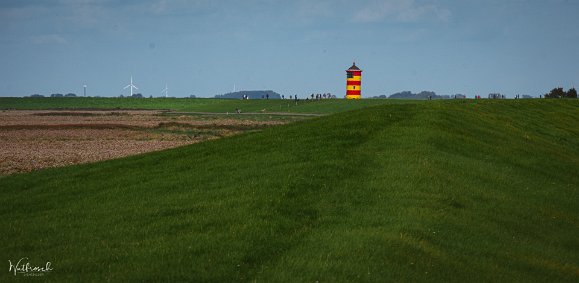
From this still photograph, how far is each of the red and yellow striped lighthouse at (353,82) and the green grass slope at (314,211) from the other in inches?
3391

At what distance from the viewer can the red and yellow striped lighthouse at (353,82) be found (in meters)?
115

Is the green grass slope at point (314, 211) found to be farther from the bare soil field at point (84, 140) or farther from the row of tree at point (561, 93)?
the row of tree at point (561, 93)

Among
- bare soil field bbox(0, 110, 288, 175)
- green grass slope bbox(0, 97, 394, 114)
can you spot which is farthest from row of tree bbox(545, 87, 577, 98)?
bare soil field bbox(0, 110, 288, 175)

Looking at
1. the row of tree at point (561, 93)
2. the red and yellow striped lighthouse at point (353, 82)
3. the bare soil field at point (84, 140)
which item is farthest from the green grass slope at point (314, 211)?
the red and yellow striped lighthouse at point (353, 82)

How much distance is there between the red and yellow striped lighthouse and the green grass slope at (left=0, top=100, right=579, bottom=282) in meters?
86.1

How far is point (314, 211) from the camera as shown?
17219 millimetres

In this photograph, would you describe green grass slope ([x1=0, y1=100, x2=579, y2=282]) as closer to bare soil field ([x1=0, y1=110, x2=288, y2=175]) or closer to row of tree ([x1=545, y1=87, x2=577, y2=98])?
bare soil field ([x1=0, y1=110, x2=288, y2=175])

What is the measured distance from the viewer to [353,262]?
44.5 ft

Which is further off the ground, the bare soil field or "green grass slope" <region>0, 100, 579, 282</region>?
"green grass slope" <region>0, 100, 579, 282</region>

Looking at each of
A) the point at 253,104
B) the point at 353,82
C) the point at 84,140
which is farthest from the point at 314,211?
the point at 253,104

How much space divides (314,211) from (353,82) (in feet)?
331

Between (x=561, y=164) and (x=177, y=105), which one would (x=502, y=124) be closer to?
(x=561, y=164)

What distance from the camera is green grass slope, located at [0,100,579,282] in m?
13.9

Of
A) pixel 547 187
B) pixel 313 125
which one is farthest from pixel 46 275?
pixel 313 125
